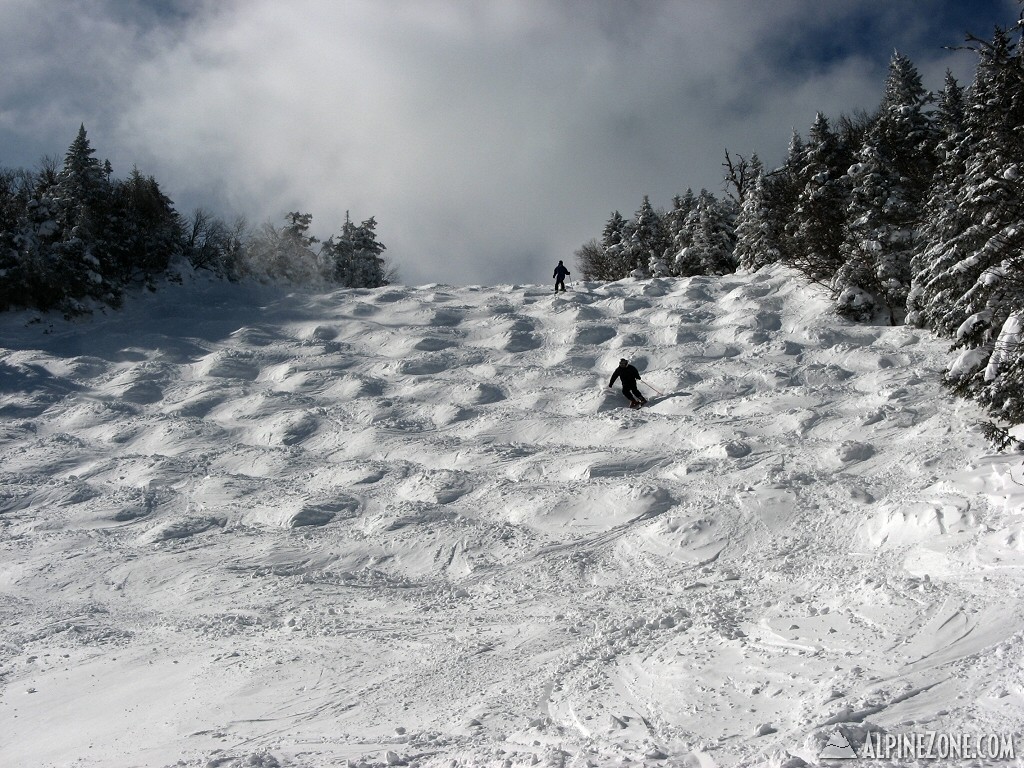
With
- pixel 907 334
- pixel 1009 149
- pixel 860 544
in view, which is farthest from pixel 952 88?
pixel 860 544

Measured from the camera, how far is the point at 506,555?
10312 millimetres

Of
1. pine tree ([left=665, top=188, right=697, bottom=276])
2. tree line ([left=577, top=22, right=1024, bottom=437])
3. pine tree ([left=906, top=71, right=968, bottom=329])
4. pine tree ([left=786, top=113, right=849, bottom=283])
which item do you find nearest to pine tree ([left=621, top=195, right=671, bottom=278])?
pine tree ([left=665, top=188, right=697, bottom=276])

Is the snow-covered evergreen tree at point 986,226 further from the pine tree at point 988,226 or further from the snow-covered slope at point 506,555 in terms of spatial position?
the snow-covered slope at point 506,555

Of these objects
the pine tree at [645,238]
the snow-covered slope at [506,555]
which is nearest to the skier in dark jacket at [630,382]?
the snow-covered slope at [506,555]

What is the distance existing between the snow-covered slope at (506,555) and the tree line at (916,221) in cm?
149

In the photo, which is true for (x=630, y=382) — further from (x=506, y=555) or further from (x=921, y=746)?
(x=921, y=746)

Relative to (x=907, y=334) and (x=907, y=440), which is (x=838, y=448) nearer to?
(x=907, y=440)

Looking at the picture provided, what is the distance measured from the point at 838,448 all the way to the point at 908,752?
8.50 m

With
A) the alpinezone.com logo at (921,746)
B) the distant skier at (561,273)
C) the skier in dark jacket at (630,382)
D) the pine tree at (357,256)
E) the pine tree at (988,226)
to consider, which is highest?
the pine tree at (357,256)

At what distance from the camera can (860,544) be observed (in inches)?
353

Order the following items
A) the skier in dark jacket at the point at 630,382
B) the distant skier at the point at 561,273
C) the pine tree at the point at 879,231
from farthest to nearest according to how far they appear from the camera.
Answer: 1. the distant skier at the point at 561,273
2. the pine tree at the point at 879,231
3. the skier in dark jacket at the point at 630,382

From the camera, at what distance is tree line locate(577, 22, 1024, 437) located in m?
11.6

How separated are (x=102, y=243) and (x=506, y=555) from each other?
2568 cm

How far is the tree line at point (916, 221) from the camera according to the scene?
11609mm
